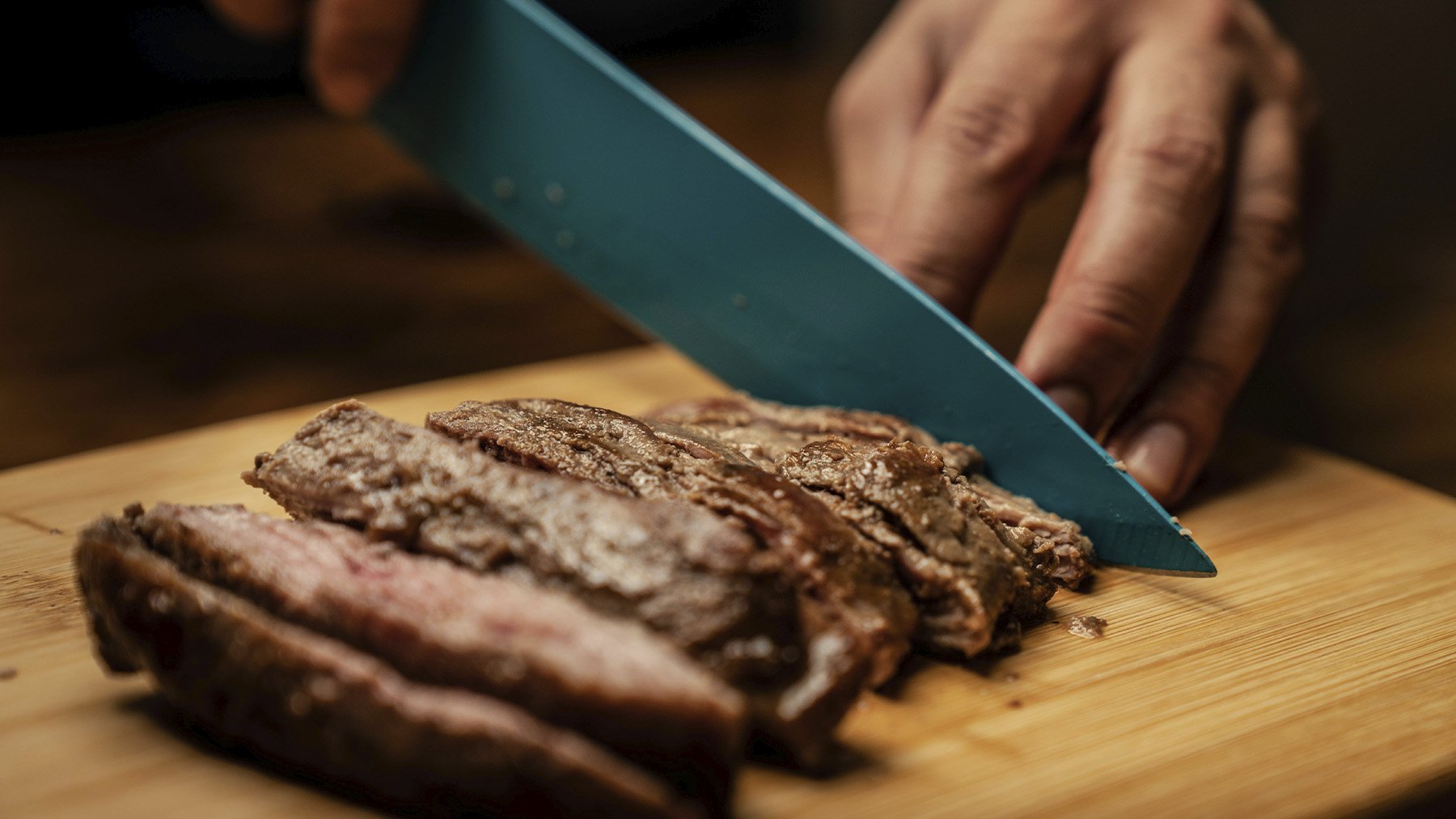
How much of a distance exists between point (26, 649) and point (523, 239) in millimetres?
2016

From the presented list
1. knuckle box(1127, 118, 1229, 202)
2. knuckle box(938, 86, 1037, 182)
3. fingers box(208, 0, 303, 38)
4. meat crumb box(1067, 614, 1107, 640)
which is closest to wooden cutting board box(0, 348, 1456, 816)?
meat crumb box(1067, 614, 1107, 640)

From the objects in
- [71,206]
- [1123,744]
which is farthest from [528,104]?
[71,206]

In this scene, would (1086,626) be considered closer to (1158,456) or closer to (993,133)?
(1158,456)

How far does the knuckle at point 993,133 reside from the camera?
3764 mm

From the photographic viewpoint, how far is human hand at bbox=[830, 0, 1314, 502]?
345 cm

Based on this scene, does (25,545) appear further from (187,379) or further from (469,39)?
(187,379)

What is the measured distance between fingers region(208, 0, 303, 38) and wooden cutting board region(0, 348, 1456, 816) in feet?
6.08

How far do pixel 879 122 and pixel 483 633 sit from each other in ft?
9.41

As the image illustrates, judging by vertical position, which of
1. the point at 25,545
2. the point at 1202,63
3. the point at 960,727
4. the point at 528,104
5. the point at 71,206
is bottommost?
the point at 71,206

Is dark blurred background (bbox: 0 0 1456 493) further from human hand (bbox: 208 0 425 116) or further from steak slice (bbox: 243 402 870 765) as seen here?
steak slice (bbox: 243 402 870 765)

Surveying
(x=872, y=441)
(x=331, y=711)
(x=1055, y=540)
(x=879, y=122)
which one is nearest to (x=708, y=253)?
(x=872, y=441)

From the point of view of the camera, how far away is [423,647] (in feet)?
6.90

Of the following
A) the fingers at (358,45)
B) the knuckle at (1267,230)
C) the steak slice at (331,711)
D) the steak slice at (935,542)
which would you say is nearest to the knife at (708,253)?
the fingers at (358,45)

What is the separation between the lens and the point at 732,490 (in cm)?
257
